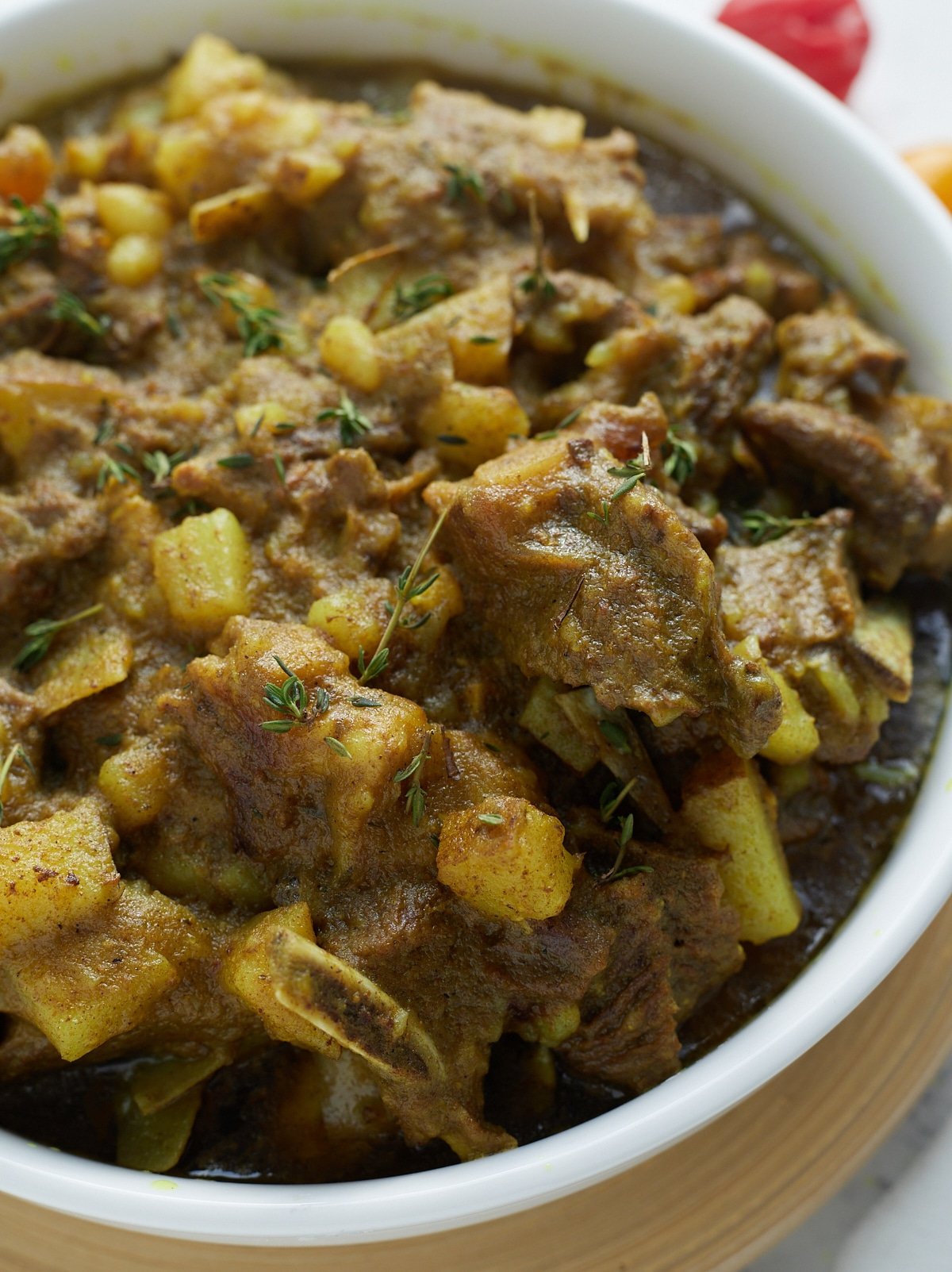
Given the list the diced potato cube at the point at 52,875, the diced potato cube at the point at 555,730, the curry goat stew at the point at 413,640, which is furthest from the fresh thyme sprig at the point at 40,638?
the diced potato cube at the point at 555,730

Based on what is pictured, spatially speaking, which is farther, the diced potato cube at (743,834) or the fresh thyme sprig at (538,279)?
the fresh thyme sprig at (538,279)

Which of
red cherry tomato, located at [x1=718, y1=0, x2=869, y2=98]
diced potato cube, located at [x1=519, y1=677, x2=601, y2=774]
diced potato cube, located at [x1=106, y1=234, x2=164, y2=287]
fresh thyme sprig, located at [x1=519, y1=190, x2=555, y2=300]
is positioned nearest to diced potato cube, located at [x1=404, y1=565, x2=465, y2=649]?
diced potato cube, located at [x1=519, y1=677, x2=601, y2=774]

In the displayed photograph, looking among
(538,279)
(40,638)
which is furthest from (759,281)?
(40,638)

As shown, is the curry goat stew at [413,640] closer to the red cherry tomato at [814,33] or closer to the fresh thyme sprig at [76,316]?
the fresh thyme sprig at [76,316]

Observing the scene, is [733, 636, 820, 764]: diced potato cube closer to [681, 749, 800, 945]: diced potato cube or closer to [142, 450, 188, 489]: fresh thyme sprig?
[681, 749, 800, 945]: diced potato cube

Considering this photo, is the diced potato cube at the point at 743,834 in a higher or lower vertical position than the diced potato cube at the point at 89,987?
higher
